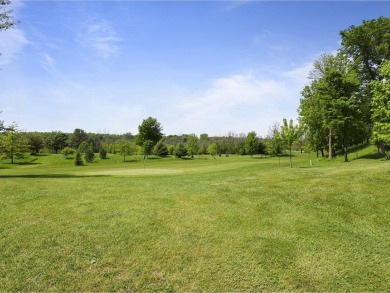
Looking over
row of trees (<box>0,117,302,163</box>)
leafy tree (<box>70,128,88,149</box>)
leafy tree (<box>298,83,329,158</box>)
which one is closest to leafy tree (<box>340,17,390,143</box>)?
leafy tree (<box>298,83,329,158</box>)

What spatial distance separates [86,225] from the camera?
36.7 feet

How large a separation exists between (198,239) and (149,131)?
296ft

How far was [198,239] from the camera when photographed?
10.3 meters

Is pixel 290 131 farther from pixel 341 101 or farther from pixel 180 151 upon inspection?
pixel 180 151

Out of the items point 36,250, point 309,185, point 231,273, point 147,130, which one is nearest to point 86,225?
point 36,250

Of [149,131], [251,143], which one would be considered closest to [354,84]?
[251,143]

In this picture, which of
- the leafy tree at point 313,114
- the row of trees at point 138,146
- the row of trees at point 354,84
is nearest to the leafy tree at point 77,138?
the row of trees at point 138,146

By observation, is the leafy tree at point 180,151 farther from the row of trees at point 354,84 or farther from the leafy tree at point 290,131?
the leafy tree at point 290,131

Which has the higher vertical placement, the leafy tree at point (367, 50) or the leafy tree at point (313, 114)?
the leafy tree at point (367, 50)

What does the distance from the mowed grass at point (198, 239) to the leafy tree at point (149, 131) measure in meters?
81.2

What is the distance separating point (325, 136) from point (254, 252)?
4506 cm

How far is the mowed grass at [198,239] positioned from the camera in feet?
26.2

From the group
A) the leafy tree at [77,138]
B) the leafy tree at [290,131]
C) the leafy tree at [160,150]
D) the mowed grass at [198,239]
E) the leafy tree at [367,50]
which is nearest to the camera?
the mowed grass at [198,239]

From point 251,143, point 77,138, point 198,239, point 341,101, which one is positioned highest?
point 77,138
